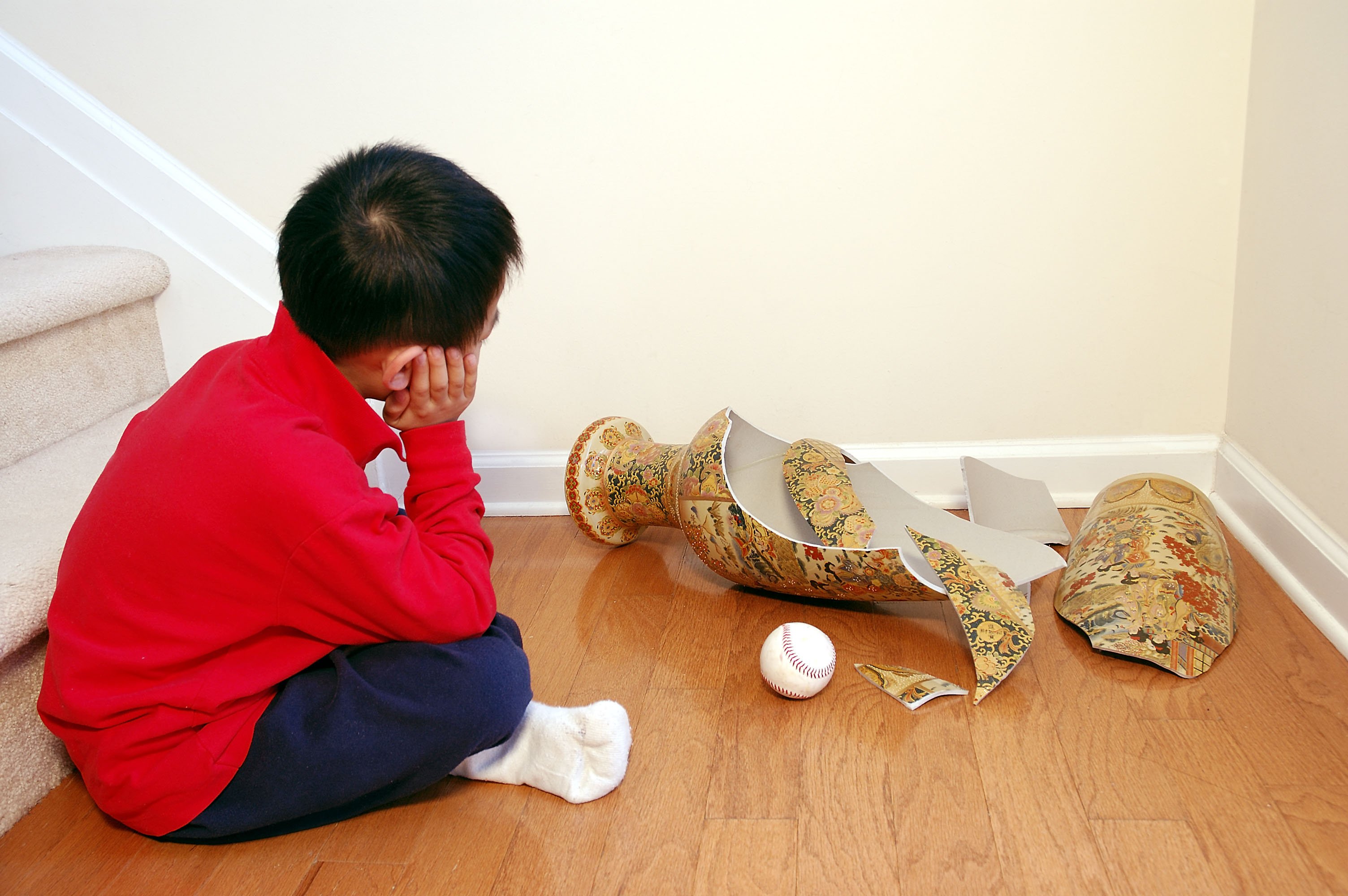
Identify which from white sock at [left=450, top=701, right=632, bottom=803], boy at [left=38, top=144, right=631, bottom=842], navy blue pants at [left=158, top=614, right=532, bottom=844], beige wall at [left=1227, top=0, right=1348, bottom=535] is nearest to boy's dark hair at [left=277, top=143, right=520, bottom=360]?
boy at [left=38, top=144, right=631, bottom=842]

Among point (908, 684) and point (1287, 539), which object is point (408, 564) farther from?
point (1287, 539)

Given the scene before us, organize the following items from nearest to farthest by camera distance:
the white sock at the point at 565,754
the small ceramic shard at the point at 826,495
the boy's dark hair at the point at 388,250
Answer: the boy's dark hair at the point at 388,250 < the white sock at the point at 565,754 < the small ceramic shard at the point at 826,495

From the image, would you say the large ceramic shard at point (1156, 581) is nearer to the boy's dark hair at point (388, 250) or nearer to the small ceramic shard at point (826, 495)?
the small ceramic shard at point (826, 495)

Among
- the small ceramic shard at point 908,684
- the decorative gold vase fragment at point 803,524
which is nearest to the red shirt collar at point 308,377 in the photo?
the decorative gold vase fragment at point 803,524

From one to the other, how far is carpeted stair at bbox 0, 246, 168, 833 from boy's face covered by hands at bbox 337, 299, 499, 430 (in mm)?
453

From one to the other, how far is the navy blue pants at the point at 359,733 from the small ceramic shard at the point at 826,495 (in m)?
0.47

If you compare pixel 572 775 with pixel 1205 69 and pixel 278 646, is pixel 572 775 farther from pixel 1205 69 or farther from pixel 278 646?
pixel 1205 69

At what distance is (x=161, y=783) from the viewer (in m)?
0.93

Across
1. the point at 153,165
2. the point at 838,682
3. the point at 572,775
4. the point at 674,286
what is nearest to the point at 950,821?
the point at 838,682

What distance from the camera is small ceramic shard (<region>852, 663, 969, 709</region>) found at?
1134 mm

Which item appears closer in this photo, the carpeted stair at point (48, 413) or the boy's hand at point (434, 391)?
the boy's hand at point (434, 391)

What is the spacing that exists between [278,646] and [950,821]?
69cm

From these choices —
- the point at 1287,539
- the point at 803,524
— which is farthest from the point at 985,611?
the point at 1287,539

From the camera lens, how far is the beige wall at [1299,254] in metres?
1.21
